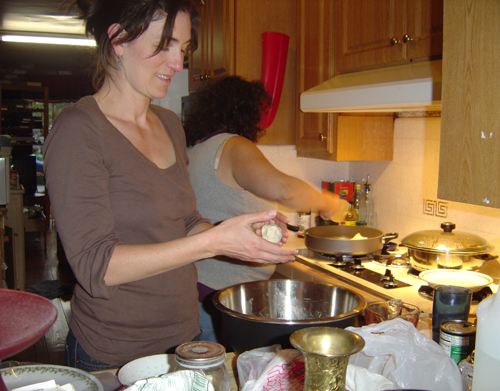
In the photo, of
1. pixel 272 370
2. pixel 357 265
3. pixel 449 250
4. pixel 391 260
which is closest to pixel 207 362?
pixel 272 370

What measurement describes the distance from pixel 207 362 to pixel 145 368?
22cm

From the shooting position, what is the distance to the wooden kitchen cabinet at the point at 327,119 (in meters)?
2.24

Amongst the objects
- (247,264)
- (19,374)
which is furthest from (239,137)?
(19,374)

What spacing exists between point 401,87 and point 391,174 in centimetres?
113

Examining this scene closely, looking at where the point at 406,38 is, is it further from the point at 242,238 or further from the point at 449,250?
the point at 242,238

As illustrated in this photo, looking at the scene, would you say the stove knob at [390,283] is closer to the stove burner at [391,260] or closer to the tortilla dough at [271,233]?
the stove burner at [391,260]

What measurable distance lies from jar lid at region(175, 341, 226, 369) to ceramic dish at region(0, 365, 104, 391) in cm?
13

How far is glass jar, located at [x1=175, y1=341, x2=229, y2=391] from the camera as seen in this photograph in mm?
688

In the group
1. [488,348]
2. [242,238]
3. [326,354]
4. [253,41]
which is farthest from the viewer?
[253,41]

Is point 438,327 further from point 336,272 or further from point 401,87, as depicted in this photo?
point 336,272

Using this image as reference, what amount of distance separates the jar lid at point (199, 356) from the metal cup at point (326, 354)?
0.48 ft

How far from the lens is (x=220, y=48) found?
2643mm

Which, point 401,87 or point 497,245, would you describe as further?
point 497,245

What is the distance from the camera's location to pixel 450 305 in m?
1.00
